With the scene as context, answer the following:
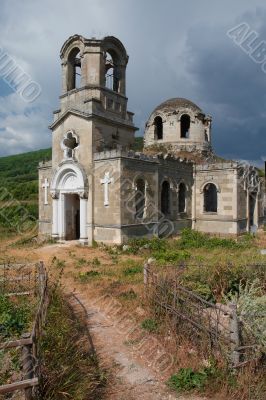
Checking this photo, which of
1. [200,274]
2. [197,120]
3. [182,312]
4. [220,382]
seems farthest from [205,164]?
[220,382]

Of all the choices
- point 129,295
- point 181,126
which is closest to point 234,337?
point 129,295

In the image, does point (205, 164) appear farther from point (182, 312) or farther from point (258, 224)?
point (182, 312)

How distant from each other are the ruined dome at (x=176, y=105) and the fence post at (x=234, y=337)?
72.0ft

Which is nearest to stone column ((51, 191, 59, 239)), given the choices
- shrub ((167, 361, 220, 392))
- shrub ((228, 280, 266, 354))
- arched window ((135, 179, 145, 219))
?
arched window ((135, 179, 145, 219))

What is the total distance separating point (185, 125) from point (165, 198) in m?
8.68

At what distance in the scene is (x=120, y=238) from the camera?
15.9m

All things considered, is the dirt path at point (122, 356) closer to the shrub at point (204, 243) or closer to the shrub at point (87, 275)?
the shrub at point (87, 275)

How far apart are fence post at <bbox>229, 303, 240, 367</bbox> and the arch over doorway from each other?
1308 cm

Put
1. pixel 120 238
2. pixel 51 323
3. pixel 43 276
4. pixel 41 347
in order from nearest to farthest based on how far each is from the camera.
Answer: pixel 41 347 → pixel 51 323 → pixel 43 276 → pixel 120 238

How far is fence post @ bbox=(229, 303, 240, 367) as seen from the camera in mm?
4910

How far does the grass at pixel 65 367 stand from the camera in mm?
4086

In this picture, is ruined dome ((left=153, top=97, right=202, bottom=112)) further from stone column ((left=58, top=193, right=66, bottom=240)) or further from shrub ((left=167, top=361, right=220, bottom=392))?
shrub ((left=167, top=361, right=220, bottom=392))

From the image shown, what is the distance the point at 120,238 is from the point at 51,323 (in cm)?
1038

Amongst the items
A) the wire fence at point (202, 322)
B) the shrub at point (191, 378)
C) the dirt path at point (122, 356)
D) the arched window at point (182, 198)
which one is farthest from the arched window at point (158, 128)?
the shrub at point (191, 378)
